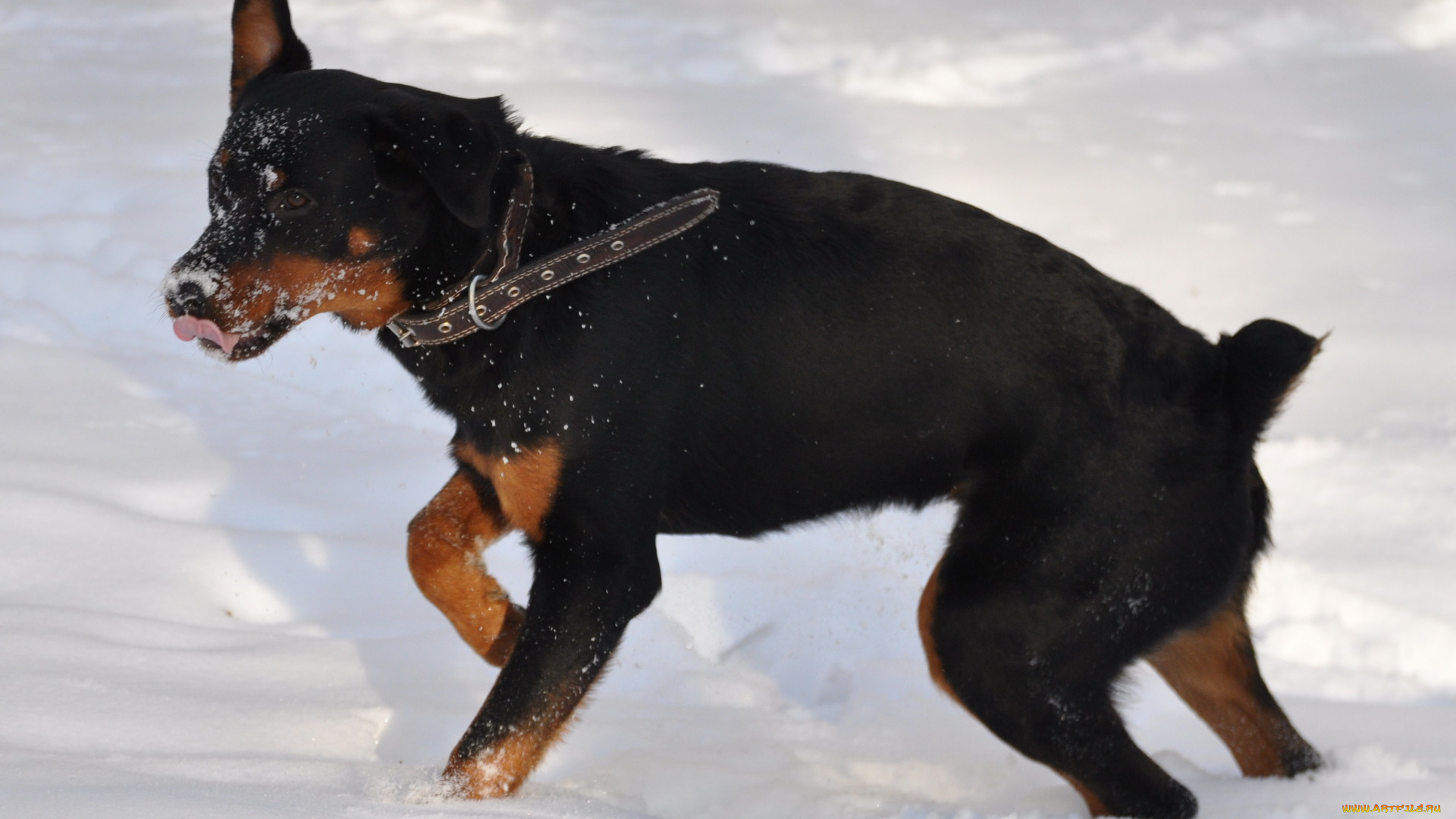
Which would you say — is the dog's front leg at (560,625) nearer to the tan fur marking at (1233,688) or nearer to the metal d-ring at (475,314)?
the metal d-ring at (475,314)

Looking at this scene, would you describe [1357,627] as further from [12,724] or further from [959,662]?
[12,724]

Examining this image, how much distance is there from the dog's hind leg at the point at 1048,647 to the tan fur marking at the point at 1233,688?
0.31 m

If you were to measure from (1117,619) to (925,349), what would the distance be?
0.76m

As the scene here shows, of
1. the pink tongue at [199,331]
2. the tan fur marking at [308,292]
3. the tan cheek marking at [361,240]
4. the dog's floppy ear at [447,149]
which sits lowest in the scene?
the pink tongue at [199,331]

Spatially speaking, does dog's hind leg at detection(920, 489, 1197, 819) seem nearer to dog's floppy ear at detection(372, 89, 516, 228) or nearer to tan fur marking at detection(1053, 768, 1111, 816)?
tan fur marking at detection(1053, 768, 1111, 816)

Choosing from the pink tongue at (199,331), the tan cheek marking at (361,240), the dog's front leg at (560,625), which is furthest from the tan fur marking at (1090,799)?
the pink tongue at (199,331)

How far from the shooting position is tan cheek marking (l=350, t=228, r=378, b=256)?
9.41 ft

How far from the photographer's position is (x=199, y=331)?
271cm

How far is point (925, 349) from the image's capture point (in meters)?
3.14

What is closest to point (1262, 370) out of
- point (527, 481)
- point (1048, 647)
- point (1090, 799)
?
point (1048, 647)

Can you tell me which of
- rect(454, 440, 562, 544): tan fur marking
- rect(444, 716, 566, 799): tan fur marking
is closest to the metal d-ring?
rect(454, 440, 562, 544): tan fur marking

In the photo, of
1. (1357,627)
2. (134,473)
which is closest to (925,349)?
(1357,627)

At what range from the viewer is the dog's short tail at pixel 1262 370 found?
311 cm

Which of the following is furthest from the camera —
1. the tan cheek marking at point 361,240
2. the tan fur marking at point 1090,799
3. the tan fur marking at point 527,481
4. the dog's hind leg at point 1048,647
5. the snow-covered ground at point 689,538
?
the snow-covered ground at point 689,538
